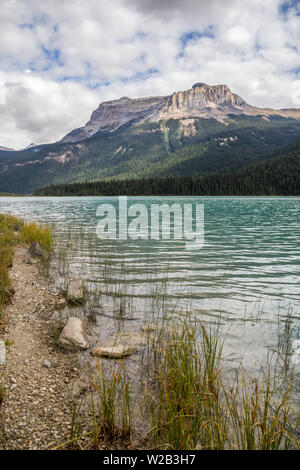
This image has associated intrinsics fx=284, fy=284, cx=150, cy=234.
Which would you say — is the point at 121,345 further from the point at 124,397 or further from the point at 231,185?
the point at 231,185

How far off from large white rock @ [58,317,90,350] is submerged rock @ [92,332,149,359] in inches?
14.0

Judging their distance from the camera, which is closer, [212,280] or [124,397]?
[124,397]

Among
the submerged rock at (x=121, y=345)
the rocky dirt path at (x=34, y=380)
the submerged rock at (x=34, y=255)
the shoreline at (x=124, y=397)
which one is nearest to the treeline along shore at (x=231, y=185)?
the submerged rock at (x=34, y=255)

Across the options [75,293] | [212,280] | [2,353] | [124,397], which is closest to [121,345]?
[124,397]

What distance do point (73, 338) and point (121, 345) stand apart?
1057 millimetres

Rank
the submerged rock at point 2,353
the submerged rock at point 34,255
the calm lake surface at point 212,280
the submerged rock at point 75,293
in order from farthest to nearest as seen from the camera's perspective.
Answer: the submerged rock at point 34,255 < the submerged rock at point 75,293 < the calm lake surface at point 212,280 < the submerged rock at point 2,353

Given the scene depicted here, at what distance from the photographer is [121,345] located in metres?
6.16

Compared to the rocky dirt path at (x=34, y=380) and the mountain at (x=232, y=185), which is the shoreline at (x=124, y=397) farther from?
the mountain at (x=232, y=185)

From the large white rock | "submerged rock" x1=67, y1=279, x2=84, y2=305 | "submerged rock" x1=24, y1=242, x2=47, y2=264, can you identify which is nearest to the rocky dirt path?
the large white rock

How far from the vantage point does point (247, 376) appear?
209 inches

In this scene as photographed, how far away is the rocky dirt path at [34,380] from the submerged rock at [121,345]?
0.62m

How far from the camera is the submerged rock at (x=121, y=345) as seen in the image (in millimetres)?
5766

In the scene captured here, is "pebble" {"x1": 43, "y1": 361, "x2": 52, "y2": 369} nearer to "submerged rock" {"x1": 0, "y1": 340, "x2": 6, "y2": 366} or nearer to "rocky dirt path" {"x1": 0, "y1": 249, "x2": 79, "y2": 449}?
"rocky dirt path" {"x1": 0, "y1": 249, "x2": 79, "y2": 449}

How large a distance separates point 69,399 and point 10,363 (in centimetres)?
149
